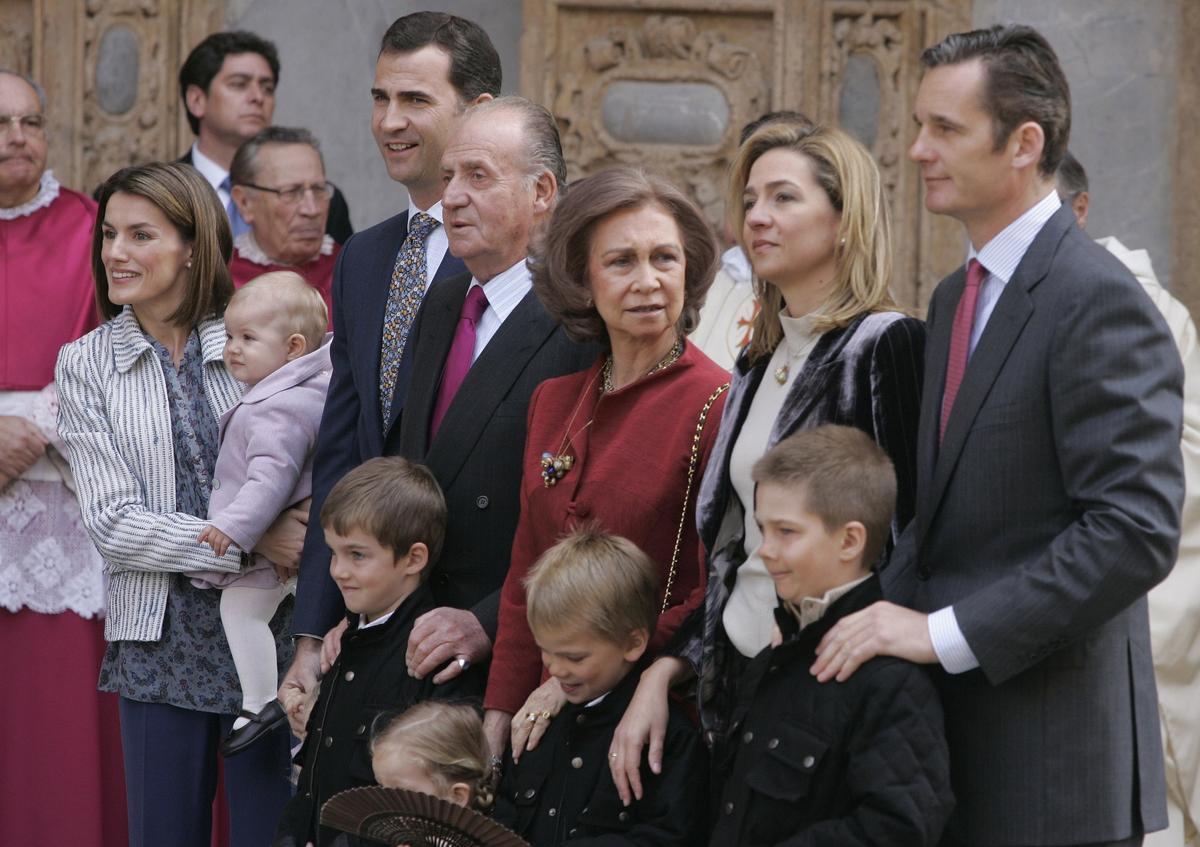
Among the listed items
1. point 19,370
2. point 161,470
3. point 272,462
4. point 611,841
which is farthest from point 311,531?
point 19,370

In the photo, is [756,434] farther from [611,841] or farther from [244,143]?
[244,143]

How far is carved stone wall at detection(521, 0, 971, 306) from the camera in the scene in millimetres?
6367

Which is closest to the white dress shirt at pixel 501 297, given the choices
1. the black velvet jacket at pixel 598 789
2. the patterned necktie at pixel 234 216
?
the black velvet jacket at pixel 598 789

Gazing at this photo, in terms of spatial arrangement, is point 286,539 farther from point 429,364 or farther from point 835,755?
point 835,755

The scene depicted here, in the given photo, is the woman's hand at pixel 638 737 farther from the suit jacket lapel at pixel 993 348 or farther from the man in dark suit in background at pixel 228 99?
the man in dark suit in background at pixel 228 99

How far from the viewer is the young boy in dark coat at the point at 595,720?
119 inches

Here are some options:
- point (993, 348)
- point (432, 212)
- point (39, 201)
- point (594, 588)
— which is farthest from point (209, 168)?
point (993, 348)

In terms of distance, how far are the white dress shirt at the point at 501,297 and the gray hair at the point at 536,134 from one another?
19 cm

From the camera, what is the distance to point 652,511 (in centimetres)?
322

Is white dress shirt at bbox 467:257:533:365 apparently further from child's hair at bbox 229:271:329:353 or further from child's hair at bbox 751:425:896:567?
child's hair at bbox 751:425:896:567

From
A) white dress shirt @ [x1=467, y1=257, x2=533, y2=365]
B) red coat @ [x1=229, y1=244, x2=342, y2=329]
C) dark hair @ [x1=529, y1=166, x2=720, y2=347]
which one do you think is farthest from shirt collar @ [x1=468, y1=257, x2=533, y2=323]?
red coat @ [x1=229, y1=244, x2=342, y2=329]

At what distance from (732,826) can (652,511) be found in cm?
62

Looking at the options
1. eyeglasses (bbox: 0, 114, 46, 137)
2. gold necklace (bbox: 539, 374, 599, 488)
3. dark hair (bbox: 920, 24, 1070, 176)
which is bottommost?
gold necklace (bbox: 539, 374, 599, 488)

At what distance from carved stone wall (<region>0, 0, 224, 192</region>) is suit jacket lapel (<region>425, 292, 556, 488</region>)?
3.56m
